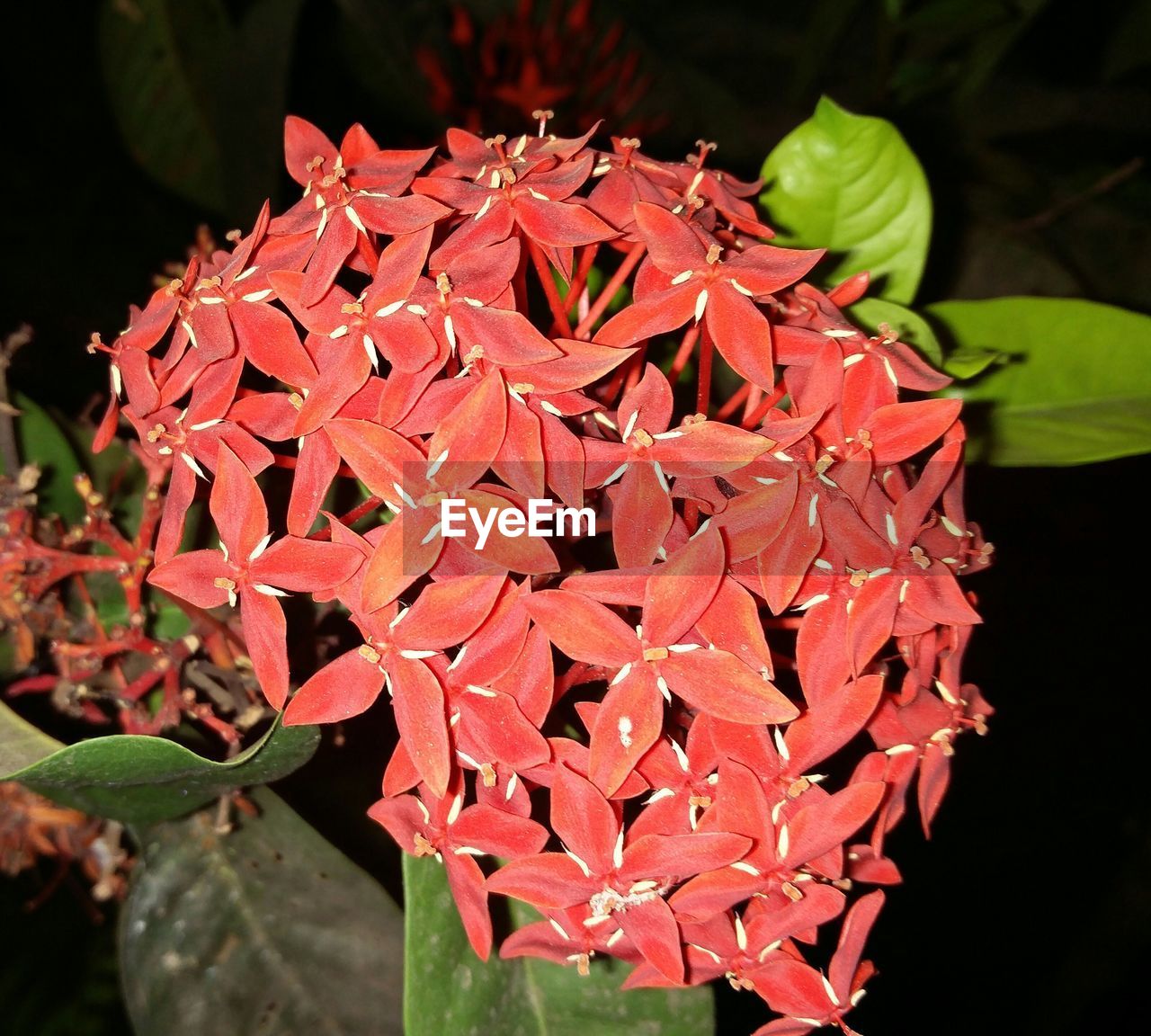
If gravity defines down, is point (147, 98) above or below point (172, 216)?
above

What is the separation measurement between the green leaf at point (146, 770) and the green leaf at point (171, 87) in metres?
0.71

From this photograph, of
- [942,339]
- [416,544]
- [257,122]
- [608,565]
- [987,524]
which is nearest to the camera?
[416,544]

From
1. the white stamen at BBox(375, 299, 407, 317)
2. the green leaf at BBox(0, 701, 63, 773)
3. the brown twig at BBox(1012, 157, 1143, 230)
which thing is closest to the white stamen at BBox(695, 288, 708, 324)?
the white stamen at BBox(375, 299, 407, 317)

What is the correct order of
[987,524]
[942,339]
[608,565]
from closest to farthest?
[608,565]
[942,339]
[987,524]

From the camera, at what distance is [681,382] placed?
0.69 m

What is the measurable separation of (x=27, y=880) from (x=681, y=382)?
743 mm

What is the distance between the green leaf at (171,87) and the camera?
Answer: 104cm

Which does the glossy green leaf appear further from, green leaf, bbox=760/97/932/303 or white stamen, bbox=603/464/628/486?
white stamen, bbox=603/464/628/486

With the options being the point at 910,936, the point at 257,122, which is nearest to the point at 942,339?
the point at 257,122

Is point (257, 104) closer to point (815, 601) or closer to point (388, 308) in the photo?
point (388, 308)

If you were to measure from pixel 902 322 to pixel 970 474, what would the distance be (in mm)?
397

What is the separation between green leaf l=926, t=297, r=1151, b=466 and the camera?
64 cm

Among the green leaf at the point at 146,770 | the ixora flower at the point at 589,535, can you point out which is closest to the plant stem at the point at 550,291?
the ixora flower at the point at 589,535

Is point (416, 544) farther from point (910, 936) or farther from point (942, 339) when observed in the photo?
point (910, 936)
